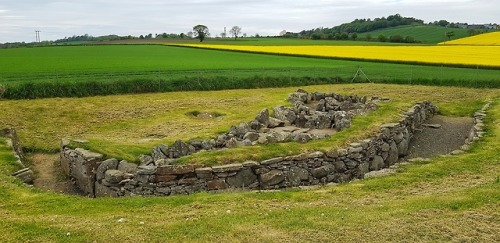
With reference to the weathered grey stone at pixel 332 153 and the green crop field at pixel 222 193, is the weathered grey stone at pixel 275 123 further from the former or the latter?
the weathered grey stone at pixel 332 153

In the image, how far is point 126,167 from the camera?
15.0 metres

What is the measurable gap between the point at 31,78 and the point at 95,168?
2426 centimetres

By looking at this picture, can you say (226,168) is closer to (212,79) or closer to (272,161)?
(272,161)

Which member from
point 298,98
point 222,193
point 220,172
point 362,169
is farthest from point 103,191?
point 298,98

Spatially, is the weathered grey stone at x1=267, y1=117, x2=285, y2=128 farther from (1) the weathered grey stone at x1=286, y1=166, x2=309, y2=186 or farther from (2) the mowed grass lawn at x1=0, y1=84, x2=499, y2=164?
(1) the weathered grey stone at x1=286, y1=166, x2=309, y2=186

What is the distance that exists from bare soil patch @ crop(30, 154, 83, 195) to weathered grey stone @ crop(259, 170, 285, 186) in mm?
6552

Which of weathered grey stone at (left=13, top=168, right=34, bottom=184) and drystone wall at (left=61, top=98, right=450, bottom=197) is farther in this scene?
weathered grey stone at (left=13, top=168, right=34, bottom=184)

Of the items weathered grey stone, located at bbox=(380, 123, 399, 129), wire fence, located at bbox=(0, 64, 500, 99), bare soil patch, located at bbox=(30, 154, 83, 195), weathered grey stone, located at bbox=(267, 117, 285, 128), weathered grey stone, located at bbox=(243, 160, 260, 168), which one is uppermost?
wire fence, located at bbox=(0, 64, 500, 99)

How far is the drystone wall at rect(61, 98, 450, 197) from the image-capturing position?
46.4ft

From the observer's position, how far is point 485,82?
37500 millimetres

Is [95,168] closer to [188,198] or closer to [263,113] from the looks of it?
[188,198]

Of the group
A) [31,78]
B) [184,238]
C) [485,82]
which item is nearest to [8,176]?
[184,238]

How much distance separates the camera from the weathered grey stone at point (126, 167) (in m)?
14.8

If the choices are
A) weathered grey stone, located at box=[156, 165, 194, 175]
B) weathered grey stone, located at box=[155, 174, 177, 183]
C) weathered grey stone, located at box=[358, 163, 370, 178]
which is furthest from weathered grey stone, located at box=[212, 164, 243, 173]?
weathered grey stone, located at box=[358, 163, 370, 178]
